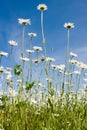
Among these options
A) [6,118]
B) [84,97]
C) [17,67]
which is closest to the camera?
[17,67]

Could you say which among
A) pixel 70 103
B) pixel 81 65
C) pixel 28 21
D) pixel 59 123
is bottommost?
pixel 59 123

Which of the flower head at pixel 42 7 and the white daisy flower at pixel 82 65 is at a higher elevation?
the flower head at pixel 42 7

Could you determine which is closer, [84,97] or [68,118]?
[68,118]

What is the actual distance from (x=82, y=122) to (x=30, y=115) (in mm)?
815

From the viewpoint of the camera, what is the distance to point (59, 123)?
466 cm

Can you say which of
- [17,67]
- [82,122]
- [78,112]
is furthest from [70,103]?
[17,67]

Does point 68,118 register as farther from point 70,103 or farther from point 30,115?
point 70,103

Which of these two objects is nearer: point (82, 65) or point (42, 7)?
point (42, 7)

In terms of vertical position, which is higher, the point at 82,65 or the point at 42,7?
Result: the point at 42,7

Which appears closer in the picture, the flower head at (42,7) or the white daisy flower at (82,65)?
the flower head at (42,7)

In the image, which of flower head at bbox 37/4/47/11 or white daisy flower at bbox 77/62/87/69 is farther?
white daisy flower at bbox 77/62/87/69

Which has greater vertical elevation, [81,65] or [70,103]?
[81,65]

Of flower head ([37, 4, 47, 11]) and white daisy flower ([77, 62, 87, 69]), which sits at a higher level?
flower head ([37, 4, 47, 11])

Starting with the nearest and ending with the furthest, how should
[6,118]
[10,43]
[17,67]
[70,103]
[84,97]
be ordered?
[17,67], [6,118], [70,103], [10,43], [84,97]
